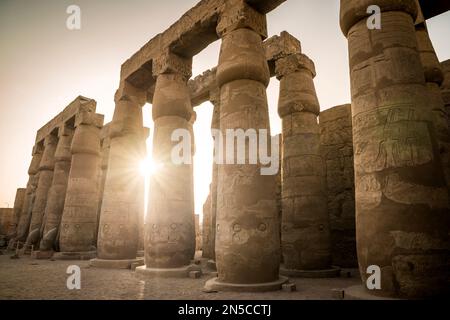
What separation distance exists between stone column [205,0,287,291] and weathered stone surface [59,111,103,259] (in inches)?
323

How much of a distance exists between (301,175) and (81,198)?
8.82 meters

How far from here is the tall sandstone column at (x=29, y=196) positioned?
17000 millimetres

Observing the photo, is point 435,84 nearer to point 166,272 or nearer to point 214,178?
point 214,178

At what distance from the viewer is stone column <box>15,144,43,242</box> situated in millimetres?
17000

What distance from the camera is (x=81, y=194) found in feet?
39.6

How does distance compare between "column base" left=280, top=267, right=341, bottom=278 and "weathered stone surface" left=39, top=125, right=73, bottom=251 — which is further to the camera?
"weathered stone surface" left=39, top=125, right=73, bottom=251

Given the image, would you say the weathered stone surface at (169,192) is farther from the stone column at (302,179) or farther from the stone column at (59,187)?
the stone column at (59,187)

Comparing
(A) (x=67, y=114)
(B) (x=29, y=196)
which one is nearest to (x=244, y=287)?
(A) (x=67, y=114)

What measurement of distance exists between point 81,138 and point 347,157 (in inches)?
407

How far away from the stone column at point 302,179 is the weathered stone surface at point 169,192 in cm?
266

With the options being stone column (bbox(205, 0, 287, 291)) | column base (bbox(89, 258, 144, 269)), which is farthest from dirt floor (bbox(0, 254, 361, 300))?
column base (bbox(89, 258, 144, 269))

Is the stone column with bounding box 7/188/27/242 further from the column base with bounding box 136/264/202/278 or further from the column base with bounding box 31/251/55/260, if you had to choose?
the column base with bounding box 136/264/202/278
